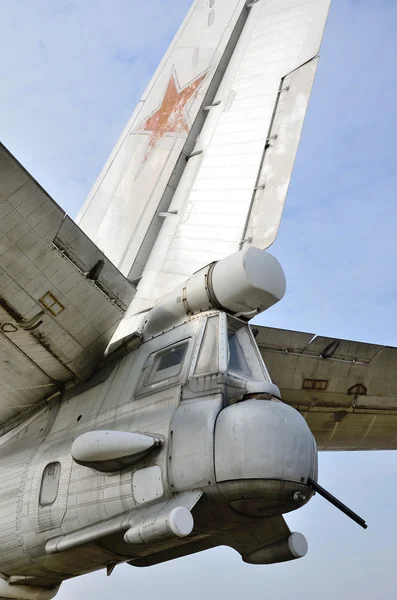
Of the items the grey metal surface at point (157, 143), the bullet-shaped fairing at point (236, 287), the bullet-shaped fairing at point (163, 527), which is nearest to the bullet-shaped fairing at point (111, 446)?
the bullet-shaped fairing at point (163, 527)

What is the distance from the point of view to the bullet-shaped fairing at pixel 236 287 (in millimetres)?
8336

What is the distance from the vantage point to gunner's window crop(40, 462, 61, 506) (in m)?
8.48

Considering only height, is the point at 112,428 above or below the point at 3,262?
below

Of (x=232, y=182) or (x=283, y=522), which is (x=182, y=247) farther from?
(x=283, y=522)

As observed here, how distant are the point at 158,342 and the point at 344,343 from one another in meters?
3.99

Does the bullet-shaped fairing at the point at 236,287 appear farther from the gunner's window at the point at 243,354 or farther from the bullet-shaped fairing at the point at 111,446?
the bullet-shaped fairing at the point at 111,446

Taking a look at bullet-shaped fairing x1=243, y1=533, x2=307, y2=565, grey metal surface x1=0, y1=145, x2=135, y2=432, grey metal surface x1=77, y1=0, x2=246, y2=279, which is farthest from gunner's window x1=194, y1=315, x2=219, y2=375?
grey metal surface x1=77, y1=0, x2=246, y2=279

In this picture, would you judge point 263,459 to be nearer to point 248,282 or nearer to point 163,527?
point 163,527

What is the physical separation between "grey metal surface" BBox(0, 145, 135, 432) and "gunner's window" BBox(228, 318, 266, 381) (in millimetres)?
1603

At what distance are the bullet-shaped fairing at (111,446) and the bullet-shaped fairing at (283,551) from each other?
205cm

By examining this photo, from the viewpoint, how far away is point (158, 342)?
8.81m

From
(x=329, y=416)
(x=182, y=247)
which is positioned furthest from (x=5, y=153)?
(x=329, y=416)

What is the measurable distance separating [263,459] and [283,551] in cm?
195

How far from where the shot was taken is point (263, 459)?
6.71 meters
